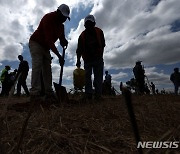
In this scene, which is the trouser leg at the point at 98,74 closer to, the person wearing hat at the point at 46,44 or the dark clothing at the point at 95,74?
the dark clothing at the point at 95,74

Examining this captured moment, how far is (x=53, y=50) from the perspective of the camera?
15.5 feet

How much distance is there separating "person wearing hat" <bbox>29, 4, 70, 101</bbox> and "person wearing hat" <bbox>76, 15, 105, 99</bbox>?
0.52 meters

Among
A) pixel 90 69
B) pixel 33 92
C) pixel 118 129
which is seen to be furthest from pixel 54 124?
pixel 90 69

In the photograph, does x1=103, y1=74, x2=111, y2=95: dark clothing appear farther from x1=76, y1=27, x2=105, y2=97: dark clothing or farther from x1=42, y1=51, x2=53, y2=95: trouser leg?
x1=42, y1=51, x2=53, y2=95: trouser leg

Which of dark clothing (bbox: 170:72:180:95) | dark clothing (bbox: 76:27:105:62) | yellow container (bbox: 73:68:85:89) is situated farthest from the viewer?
dark clothing (bbox: 170:72:180:95)

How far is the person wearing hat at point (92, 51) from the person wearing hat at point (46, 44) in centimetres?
52

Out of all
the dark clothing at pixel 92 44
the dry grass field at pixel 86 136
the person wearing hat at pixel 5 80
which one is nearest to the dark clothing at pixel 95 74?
the dark clothing at pixel 92 44

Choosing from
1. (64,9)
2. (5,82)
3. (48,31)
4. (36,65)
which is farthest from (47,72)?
(5,82)

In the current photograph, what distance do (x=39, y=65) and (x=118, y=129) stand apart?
3.09 metres

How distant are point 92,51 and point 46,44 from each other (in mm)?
953

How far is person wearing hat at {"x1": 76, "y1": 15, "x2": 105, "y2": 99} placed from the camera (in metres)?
5.25

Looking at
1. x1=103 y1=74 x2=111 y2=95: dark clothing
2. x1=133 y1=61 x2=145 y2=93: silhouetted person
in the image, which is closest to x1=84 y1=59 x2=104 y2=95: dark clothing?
x1=133 y1=61 x2=145 y2=93: silhouetted person

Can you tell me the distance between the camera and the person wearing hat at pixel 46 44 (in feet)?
15.4

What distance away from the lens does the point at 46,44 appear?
4953 mm
